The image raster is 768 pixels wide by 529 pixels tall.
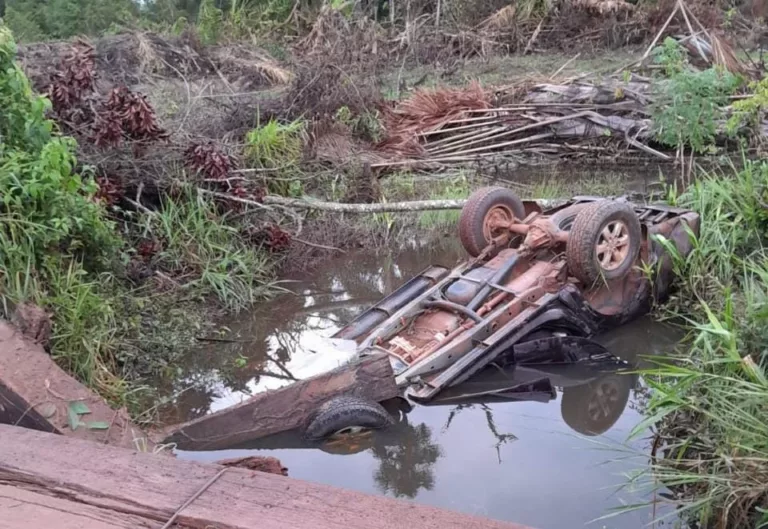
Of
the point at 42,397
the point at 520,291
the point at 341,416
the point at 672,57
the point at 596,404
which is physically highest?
the point at 672,57

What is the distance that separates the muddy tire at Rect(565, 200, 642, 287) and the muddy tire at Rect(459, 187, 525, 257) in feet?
2.86

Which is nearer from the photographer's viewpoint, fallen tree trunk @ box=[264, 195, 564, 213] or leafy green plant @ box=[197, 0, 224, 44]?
fallen tree trunk @ box=[264, 195, 564, 213]

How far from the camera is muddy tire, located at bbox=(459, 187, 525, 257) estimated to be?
616 cm

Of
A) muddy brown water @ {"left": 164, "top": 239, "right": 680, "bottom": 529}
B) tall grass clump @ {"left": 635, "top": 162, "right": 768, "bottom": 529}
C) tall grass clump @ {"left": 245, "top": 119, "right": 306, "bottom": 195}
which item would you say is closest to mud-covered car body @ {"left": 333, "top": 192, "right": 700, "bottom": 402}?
muddy brown water @ {"left": 164, "top": 239, "right": 680, "bottom": 529}

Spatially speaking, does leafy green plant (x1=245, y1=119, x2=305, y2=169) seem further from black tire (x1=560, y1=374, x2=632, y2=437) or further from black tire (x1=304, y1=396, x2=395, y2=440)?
black tire (x1=560, y1=374, x2=632, y2=437)

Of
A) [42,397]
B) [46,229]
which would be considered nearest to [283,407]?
[42,397]

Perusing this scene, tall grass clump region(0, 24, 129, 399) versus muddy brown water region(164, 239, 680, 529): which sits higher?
tall grass clump region(0, 24, 129, 399)

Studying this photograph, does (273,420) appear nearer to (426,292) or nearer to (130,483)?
(426,292)

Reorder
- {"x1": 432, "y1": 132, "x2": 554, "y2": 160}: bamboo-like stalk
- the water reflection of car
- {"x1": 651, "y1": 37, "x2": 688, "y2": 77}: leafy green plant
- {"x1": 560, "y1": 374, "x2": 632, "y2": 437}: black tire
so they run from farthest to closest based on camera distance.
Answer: {"x1": 432, "y1": 132, "x2": 554, "y2": 160}: bamboo-like stalk < {"x1": 651, "y1": 37, "x2": 688, "y2": 77}: leafy green plant < the water reflection of car < {"x1": 560, "y1": 374, "x2": 632, "y2": 437}: black tire

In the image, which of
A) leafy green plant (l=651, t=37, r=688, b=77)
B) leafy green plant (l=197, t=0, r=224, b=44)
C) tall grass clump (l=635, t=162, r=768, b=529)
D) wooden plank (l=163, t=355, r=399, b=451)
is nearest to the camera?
tall grass clump (l=635, t=162, r=768, b=529)

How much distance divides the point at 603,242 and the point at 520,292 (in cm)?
77

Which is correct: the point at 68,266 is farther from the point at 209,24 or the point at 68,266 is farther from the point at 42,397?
the point at 209,24

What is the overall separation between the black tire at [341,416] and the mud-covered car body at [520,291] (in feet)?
1.37

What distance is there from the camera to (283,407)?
4.51 m
